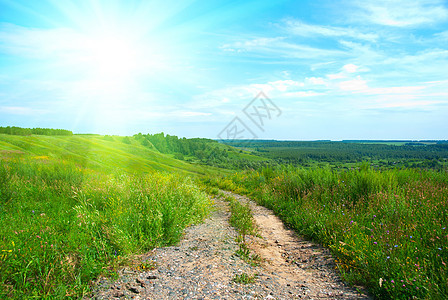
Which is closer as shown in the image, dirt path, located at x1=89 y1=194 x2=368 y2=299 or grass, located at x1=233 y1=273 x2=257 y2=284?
dirt path, located at x1=89 y1=194 x2=368 y2=299

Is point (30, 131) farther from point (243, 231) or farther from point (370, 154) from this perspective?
point (370, 154)

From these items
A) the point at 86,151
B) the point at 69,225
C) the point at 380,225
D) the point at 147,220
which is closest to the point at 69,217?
the point at 69,225

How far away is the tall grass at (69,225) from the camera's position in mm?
3436

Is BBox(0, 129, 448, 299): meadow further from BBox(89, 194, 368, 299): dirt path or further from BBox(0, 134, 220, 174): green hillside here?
BBox(89, 194, 368, 299): dirt path

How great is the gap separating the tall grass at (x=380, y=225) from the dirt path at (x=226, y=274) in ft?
1.50

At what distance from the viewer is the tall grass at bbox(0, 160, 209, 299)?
11.3 feet

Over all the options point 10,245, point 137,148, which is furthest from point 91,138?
point 10,245

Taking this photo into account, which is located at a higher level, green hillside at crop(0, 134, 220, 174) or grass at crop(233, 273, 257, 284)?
green hillside at crop(0, 134, 220, 174)

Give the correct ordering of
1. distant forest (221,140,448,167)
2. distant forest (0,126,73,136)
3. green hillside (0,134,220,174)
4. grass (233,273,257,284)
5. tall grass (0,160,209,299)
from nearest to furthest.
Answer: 1. tall grass (0,160,209,299)
2. grass (233,273,257,284)
3. green hillside (0,134,220,174)
4. distant forest (0,126,73,136)
5. distant forest (221,140,448,167)

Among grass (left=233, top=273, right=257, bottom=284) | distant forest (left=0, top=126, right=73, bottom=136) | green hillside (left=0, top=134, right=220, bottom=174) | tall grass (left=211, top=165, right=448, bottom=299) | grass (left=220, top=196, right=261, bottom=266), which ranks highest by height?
distant forest (left=0, top=126, right=73, bottom=136)

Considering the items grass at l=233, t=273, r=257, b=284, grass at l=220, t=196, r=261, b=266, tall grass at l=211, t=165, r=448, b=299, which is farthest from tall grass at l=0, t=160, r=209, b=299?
tall grass at l=211, t=165, r=448, b=299

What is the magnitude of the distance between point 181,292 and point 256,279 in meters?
1.32

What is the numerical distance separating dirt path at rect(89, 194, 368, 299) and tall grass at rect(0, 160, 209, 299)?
0.42 meters

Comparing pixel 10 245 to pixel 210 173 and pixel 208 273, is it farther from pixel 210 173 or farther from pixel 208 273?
pixel 210 173
